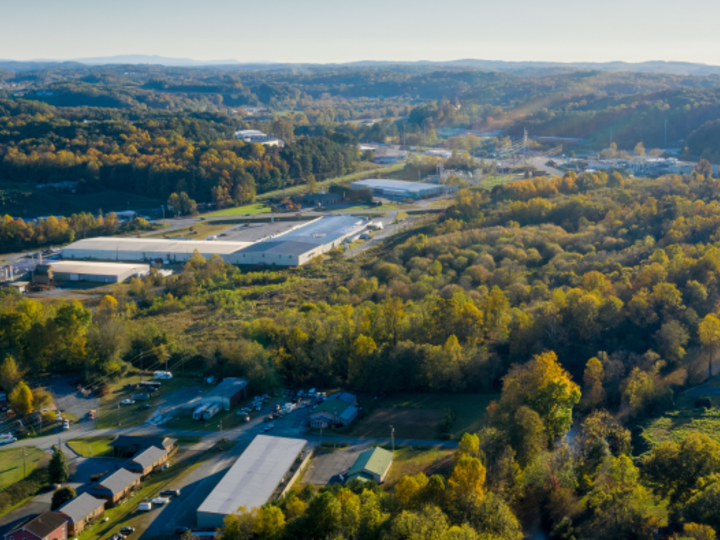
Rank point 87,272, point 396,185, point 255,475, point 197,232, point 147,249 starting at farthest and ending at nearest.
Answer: point 396,185
point 197,232
point 147,249
point 87,272
point 255,475

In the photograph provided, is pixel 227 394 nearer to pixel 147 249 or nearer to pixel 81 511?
pixel 81 511

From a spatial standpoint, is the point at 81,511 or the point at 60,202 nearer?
the point at 81,511

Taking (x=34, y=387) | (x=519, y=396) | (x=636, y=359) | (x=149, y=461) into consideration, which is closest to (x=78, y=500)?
(x=149, y=461)

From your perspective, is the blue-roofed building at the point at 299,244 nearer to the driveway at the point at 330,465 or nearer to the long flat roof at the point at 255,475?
the driveway at the point at 330,465

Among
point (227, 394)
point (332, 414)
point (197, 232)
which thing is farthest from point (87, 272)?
point (332, 414)

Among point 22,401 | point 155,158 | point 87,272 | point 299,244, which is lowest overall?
point 87,272

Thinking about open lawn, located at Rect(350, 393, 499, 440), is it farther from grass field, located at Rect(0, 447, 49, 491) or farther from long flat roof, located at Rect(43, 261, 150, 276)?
long flat roof, located at Rect(43, 261, 150, 276)

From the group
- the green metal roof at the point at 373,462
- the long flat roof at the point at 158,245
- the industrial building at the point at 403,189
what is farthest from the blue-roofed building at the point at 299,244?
the green metal roof at the point at 373,462
